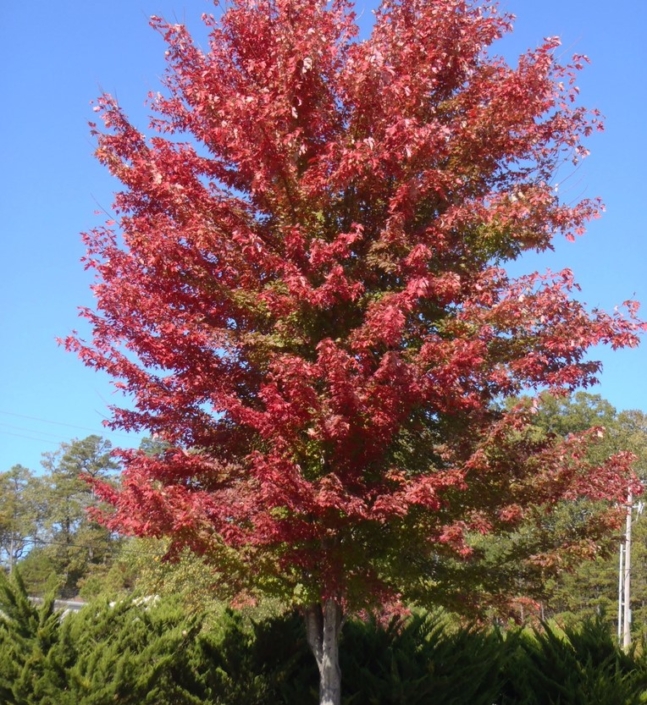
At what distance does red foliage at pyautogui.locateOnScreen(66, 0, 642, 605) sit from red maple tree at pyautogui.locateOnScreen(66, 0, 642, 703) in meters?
0.03

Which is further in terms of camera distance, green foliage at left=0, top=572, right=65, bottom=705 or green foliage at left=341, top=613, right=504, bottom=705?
green foliage at left=341, top=613, right=504, bottom=705

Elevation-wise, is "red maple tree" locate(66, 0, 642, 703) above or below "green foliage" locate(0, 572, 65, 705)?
above

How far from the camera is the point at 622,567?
42281 millimetres

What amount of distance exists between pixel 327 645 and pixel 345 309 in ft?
11.0

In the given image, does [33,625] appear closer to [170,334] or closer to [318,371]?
[170,334]

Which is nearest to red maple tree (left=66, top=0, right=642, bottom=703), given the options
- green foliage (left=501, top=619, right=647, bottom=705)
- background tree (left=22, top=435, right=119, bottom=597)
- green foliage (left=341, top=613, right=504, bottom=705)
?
green foliage (left=341, top=613, right=504, bottom=705)

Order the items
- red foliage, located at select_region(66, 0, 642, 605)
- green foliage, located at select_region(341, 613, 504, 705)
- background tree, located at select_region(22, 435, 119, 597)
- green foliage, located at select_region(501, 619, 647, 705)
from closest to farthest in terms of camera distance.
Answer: red foliage, located at select_region(66, 0, 642, 605)
green foliage, located at select_region(341, 613, 504, 705)
green foliage, located at select_region(501, 619, 647, 705)
background tree, located at select_region(22, 435, 119, 597)

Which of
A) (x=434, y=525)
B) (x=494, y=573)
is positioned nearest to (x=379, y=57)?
(x=434, y=525)

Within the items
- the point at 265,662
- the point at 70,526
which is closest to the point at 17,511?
the point at 70,526

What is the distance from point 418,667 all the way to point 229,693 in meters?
2.19

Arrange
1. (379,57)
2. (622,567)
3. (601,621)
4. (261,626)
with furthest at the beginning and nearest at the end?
1. (622,567)
2. (601,621)
3. (261,626)
4. (379,57)

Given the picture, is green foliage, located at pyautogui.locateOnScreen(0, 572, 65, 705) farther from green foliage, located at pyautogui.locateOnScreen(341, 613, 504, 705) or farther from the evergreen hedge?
green foliage, located at pyautogui.locateOnScreen(341, 613, 504, 705)

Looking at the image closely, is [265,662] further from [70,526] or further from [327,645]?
[70,526]

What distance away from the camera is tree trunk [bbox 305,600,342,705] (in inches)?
282
